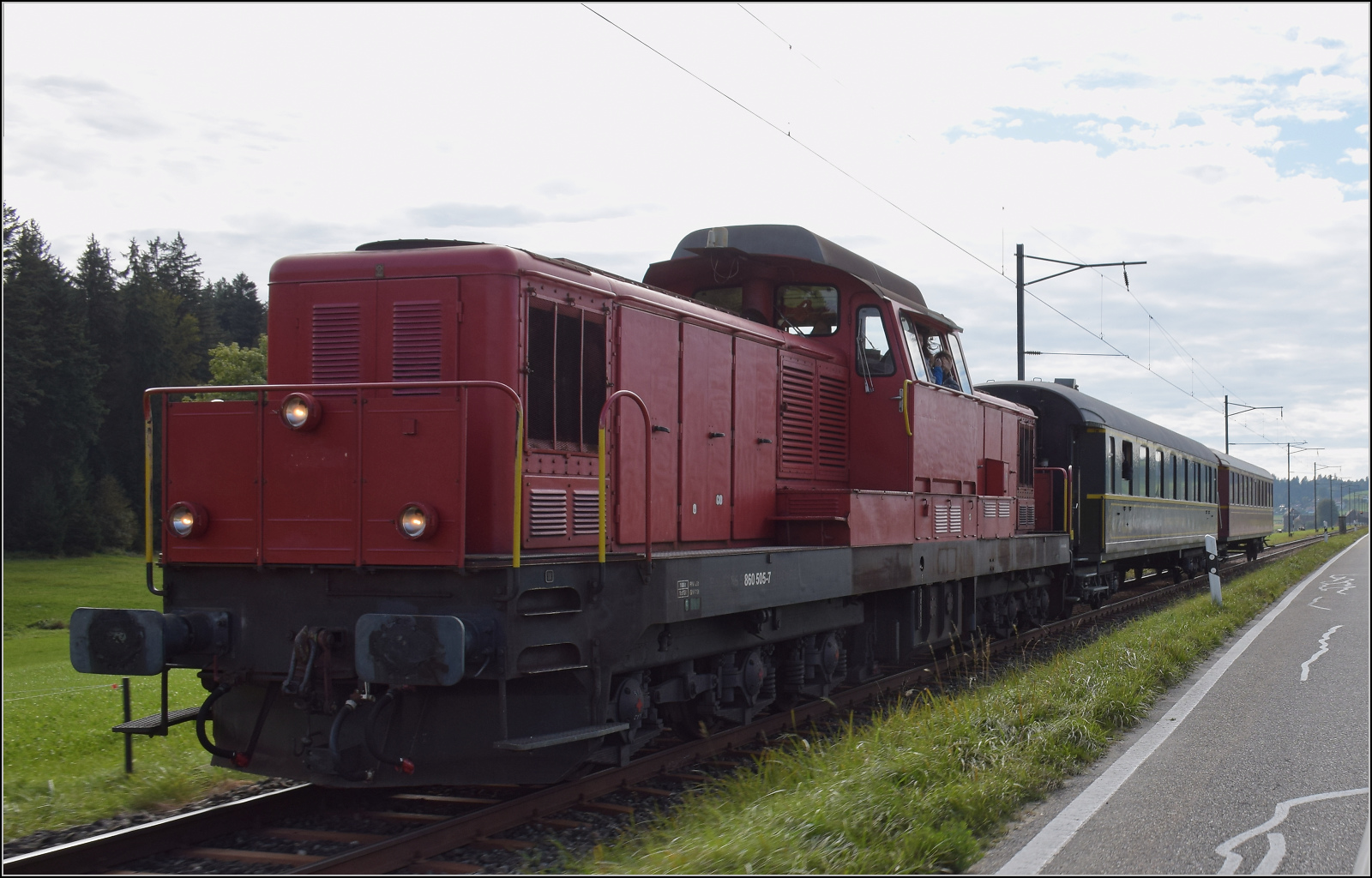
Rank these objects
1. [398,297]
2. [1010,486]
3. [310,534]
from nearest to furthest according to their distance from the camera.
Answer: [310,534]
[398,297]
[1010,486]

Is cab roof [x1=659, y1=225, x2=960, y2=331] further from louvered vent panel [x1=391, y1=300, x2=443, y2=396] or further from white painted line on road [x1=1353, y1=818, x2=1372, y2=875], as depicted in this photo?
white painted line on road [x1=1353, y1=818, x2=1372, y2=875]

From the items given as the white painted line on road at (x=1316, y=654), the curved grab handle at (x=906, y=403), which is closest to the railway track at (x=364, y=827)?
the curved grab handle at (x=906, y=403)

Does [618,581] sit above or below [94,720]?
above

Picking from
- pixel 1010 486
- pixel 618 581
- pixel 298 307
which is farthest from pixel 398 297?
pixel 1010 486

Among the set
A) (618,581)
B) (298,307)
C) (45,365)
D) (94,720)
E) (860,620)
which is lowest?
(94,720)

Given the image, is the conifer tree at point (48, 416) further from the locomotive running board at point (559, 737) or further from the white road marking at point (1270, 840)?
the white road marking at point (1270, 840)

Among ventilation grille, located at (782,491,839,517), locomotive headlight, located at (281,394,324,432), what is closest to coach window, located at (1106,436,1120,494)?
ventilation grille, located at (782,491,839,517)

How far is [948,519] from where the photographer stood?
10.4 m

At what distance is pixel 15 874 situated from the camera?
4613 millimetres

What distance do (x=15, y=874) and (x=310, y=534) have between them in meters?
1.96

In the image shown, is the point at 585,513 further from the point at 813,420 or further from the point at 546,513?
the point at 813,420

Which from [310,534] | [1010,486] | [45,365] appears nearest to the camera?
[310,534]

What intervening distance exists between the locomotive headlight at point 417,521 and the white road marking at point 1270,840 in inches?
152

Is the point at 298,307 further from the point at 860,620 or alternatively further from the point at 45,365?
the point at 45,365
